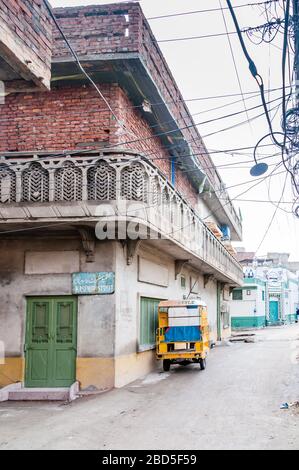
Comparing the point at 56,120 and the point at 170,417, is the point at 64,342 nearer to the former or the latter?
the point at 170,417

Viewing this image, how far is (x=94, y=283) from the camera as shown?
1186cm

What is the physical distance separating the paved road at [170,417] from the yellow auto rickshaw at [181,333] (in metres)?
0.67

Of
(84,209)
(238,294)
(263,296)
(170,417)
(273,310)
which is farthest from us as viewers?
(273,310)

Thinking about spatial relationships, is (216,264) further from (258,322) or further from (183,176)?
(258,322)

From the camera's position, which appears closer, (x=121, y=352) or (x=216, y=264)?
(x=121, y=352)

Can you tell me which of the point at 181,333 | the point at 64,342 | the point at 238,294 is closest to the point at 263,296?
the point at 238,294

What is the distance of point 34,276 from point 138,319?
3.17m

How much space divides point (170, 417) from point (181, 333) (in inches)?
213

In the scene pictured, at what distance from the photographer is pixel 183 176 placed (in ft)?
64.4

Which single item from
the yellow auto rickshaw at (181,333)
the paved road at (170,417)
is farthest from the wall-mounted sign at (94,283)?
the yellow auto rickshaw at (181,333)

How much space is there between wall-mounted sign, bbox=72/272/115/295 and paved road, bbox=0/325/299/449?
2358 mm

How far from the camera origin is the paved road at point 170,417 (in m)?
7.23
